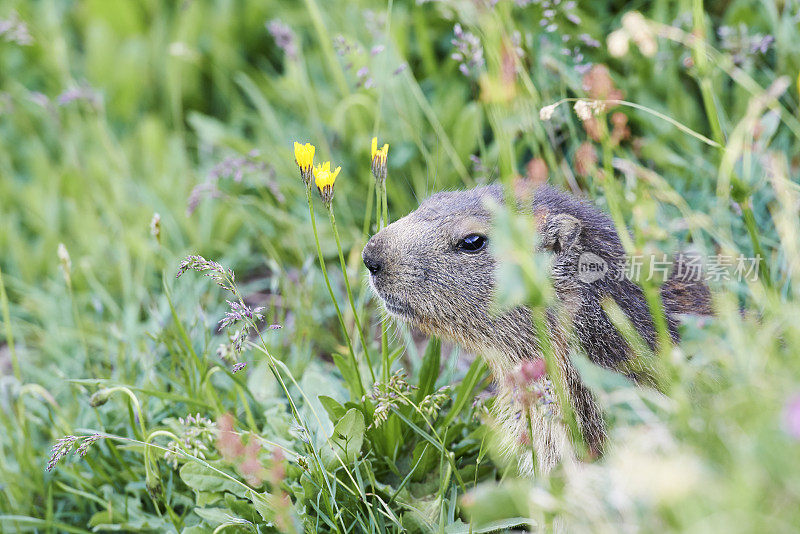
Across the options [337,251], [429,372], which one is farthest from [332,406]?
[337,251]

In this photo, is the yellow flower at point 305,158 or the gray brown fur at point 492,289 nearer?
the yellow flower at point 305,158

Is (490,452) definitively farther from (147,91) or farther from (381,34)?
(147,91)

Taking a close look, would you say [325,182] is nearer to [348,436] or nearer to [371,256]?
[371,256]

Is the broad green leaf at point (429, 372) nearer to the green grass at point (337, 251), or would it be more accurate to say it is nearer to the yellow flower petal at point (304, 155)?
the green grass at point (337, 251)

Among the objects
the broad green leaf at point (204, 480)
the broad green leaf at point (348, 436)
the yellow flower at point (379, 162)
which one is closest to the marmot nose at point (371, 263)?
the yellow flower at point (379, 162)

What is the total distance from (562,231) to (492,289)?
389 mm

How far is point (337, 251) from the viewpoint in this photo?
509 cm

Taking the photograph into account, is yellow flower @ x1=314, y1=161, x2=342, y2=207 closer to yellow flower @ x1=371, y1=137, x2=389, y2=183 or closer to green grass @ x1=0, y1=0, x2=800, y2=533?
yellow flower @ x1=371, y1=137, x2=389, y2=183

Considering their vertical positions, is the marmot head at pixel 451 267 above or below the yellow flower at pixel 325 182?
below

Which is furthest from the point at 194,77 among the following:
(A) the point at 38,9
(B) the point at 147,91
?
(A) the point at 38,9

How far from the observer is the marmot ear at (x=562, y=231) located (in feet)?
11.2

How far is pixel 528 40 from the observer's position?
14.2ft

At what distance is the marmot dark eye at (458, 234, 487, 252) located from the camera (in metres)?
3.53

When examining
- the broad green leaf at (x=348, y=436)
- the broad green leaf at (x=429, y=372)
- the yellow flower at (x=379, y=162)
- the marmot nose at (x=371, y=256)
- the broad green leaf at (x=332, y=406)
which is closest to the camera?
the yellow flower at (x=379, y=162)
